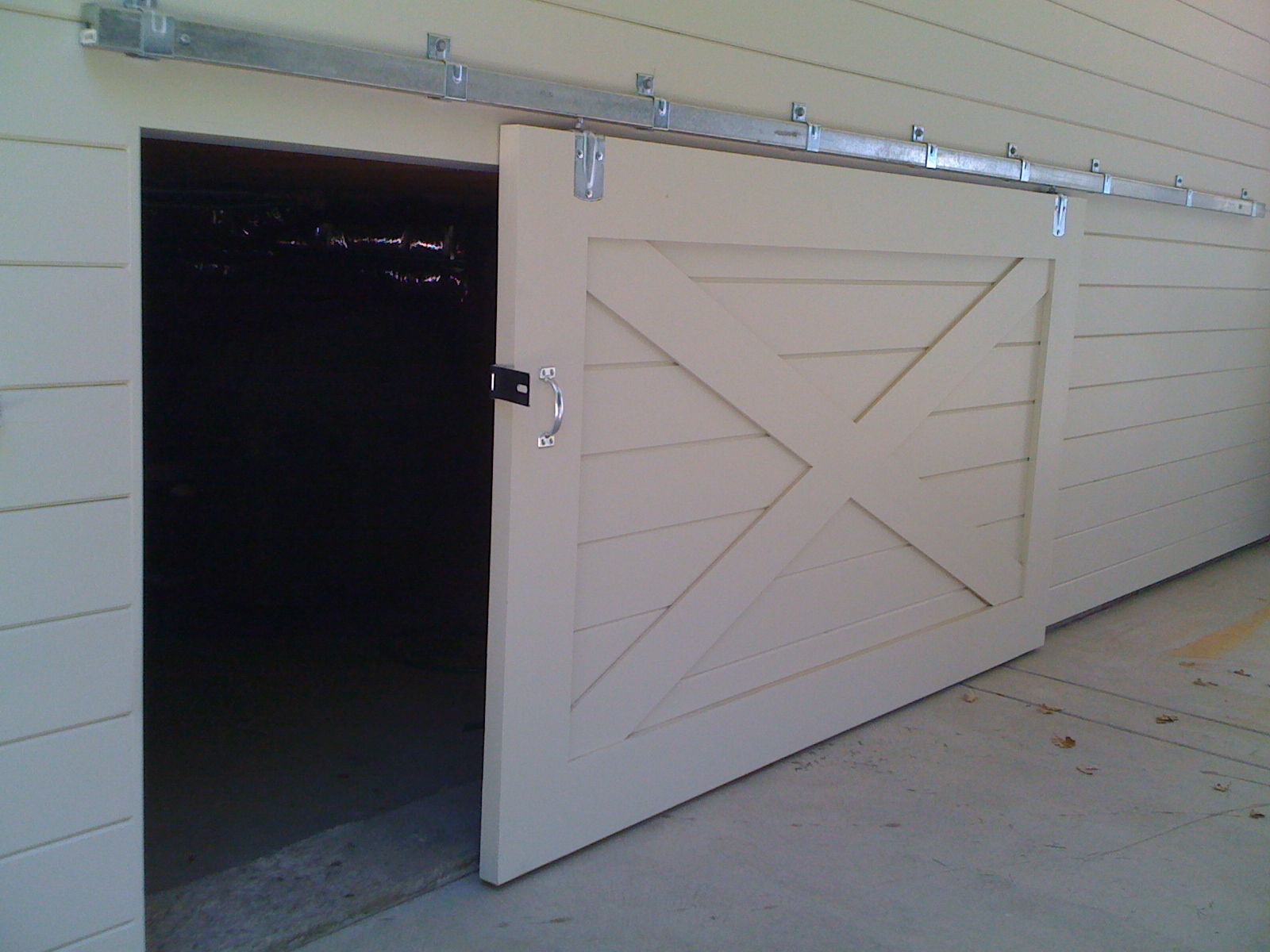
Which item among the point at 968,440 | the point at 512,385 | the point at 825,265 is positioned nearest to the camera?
the point at 512,385

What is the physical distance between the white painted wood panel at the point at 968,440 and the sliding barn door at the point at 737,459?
0.04 feet

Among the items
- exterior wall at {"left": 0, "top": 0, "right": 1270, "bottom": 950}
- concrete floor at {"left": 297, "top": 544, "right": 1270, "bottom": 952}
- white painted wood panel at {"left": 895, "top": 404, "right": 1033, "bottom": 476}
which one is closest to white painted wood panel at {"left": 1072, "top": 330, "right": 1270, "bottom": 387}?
exterior wall at {"left": 0, "top": 0, "right": 1270, "bottom": 950}

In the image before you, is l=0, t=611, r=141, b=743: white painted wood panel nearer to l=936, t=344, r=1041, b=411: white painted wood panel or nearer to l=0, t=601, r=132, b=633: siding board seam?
l=0, t=601, r=132, b=633: siding board seam

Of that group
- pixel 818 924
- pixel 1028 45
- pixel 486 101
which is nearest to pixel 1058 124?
pixel 1028 45

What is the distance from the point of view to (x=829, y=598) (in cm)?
355

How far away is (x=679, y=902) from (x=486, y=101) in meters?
1.85

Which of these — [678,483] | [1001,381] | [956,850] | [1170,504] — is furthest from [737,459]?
[1170,504]

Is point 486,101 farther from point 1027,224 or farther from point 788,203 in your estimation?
point 1027,224

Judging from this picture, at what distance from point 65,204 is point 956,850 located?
254cm

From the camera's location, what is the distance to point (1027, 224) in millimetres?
4020

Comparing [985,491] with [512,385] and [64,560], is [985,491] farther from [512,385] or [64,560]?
[64,560]

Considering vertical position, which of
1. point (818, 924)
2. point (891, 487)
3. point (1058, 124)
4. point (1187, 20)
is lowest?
point (818, 924)

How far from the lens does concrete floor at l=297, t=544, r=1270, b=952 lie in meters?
2.57

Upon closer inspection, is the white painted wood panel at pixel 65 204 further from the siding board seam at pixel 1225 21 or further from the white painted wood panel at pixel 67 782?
the siding board seam at pixel 1225 21
